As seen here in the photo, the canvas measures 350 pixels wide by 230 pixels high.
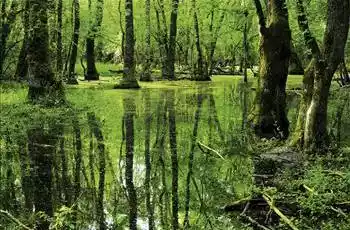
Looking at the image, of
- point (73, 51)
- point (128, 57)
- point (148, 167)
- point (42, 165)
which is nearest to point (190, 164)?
point (148, 167)

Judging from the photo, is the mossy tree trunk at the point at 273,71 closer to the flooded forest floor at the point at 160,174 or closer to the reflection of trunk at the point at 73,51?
the flooded forest floor at the point at 160,174

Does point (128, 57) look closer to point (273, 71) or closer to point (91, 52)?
point (91, 52)

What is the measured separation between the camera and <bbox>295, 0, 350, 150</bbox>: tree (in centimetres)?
926

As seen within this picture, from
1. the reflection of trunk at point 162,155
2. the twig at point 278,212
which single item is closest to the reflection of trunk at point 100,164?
the reflection of trunk at point 162,155

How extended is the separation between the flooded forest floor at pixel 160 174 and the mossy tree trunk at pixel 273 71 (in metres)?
0.54

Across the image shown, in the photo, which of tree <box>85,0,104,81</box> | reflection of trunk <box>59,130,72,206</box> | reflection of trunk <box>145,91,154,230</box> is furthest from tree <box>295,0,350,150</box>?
tree <box>85,0,104,81</box>

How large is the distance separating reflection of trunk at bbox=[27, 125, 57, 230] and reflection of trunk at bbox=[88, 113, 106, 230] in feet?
1.94

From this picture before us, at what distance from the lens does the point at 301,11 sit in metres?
13.1

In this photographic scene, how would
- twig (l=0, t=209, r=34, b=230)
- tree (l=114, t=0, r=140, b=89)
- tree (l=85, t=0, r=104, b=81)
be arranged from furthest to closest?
tree (l=85, t=0, r=104, b=81), tree (l=114, t=0, r=140, b=89), twig (l=0, t=209, r=34, b=230)

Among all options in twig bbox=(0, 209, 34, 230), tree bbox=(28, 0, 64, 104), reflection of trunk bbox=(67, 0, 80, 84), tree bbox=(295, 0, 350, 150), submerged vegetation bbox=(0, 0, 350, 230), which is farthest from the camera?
reflection of trunk bbox=(67, 0, 80, 84)

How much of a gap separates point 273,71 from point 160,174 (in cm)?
477

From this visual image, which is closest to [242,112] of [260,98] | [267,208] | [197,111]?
[197,111]

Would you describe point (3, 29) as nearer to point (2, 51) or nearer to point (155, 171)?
point (2, 51)

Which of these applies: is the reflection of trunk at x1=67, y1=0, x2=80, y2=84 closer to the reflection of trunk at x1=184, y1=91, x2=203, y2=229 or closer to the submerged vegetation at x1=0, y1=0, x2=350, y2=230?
the submerged vegetation at x1=0, y1=0, x2=350, y2=230
